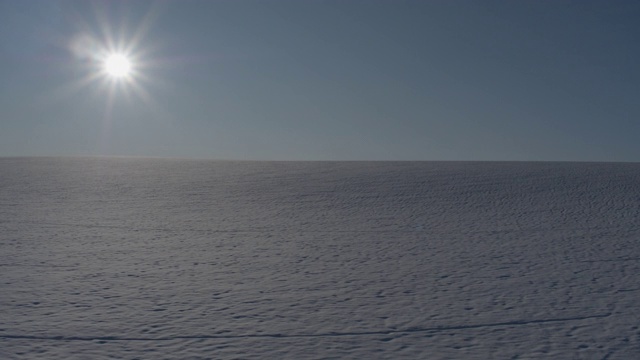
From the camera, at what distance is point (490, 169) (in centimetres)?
2078

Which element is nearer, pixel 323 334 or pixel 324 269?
pixel 323 334

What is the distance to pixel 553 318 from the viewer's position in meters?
6.43

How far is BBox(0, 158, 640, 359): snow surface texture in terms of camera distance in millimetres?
5703

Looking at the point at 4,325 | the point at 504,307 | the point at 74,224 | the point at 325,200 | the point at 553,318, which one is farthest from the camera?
the point at 325,200

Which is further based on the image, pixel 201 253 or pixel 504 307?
pixel 201 253

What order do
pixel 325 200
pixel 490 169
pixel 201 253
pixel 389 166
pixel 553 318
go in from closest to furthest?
pixel 553 318 → pixel 201 253 → pixel 325 200 → pixel 490 169 → pixel 389 166

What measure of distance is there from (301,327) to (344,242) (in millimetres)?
4795

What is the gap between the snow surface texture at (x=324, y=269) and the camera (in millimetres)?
5703

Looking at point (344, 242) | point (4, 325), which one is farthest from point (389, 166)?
point (4, 325)

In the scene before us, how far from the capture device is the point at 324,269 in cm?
880

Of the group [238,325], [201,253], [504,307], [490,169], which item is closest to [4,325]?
[238,325]

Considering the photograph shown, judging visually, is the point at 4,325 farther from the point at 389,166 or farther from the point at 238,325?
the point at 389,166

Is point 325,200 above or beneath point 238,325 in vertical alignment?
above

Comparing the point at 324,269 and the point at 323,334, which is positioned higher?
the point at 324,269
